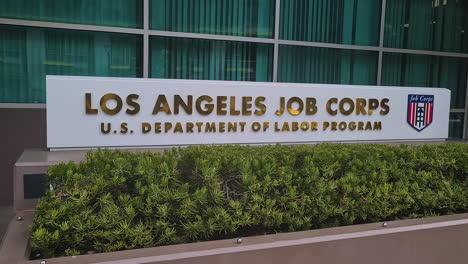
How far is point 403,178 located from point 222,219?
1.65 m

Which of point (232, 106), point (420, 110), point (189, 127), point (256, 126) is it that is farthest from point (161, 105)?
point (420, 110)

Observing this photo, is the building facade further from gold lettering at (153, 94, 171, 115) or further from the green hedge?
the green hedge

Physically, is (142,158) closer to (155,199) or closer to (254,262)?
(155,199)

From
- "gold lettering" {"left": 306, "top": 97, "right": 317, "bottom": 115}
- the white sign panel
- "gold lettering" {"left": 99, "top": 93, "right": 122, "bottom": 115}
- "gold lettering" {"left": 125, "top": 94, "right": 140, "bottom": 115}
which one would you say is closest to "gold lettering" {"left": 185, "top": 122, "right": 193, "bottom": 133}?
the white sign panel

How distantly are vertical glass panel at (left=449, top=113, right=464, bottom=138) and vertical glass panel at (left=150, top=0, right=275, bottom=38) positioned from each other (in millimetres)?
4196

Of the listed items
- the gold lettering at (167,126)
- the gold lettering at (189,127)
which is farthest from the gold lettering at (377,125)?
the gold lettering at (167,126)

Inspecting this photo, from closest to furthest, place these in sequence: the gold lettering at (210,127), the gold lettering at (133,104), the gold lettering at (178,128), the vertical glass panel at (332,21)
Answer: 1. the gold lettering at (133,104)
2. the gold lettering at (178,128)
3. the gold lettering at (210,127)
4. the vertical glass panel at (332,21)

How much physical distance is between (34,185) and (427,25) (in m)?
7.62

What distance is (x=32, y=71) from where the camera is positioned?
615 centimetres

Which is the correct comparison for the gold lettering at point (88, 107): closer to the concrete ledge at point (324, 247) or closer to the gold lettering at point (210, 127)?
the gold lettering at point (210, 127)

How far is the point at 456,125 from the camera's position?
8680 mm

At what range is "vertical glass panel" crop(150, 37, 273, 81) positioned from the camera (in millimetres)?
6730

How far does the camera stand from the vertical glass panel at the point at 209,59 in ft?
22.1

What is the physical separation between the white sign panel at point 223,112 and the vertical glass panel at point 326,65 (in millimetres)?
2090
